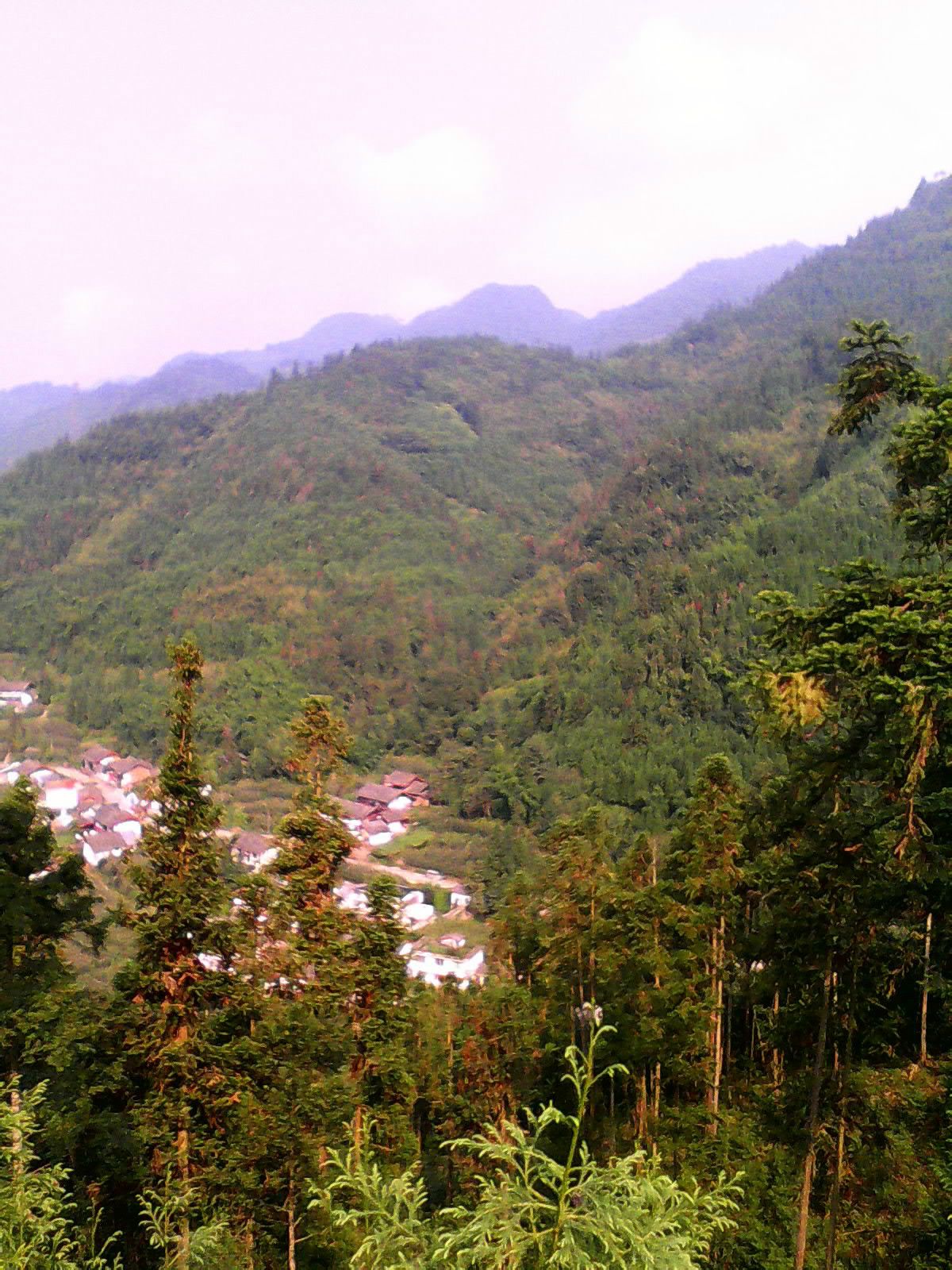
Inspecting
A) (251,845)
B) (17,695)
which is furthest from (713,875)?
(17,695)

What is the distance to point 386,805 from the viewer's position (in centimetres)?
7750

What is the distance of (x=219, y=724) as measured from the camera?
87500 millimetres

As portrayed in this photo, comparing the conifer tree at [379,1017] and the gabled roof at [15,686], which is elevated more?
the conifer tree at [379,1017]

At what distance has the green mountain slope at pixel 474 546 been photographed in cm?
7494

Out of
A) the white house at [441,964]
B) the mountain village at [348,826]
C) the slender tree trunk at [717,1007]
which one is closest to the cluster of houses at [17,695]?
the mountain village at [348,826]

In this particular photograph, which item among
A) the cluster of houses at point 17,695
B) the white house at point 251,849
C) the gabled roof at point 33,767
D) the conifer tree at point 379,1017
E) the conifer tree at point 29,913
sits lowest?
Result: the white house at point 251,849

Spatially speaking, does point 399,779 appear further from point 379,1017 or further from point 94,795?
point 379,1017

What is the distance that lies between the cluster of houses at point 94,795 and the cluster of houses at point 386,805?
1741cm

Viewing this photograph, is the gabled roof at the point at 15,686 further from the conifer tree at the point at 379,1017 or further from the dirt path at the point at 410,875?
the conifer tree at the point at 379,1017

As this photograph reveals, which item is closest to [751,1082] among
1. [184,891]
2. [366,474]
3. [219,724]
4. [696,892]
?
[696,892]

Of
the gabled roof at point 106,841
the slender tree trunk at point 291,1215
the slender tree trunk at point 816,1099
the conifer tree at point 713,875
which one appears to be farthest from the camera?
the gabled roof at point 106,841

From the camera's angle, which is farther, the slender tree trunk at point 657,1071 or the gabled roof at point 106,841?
the gabled roof at point 106,841

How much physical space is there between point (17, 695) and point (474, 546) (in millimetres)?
68782

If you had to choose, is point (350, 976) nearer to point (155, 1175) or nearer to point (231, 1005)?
point (231, 1005)
